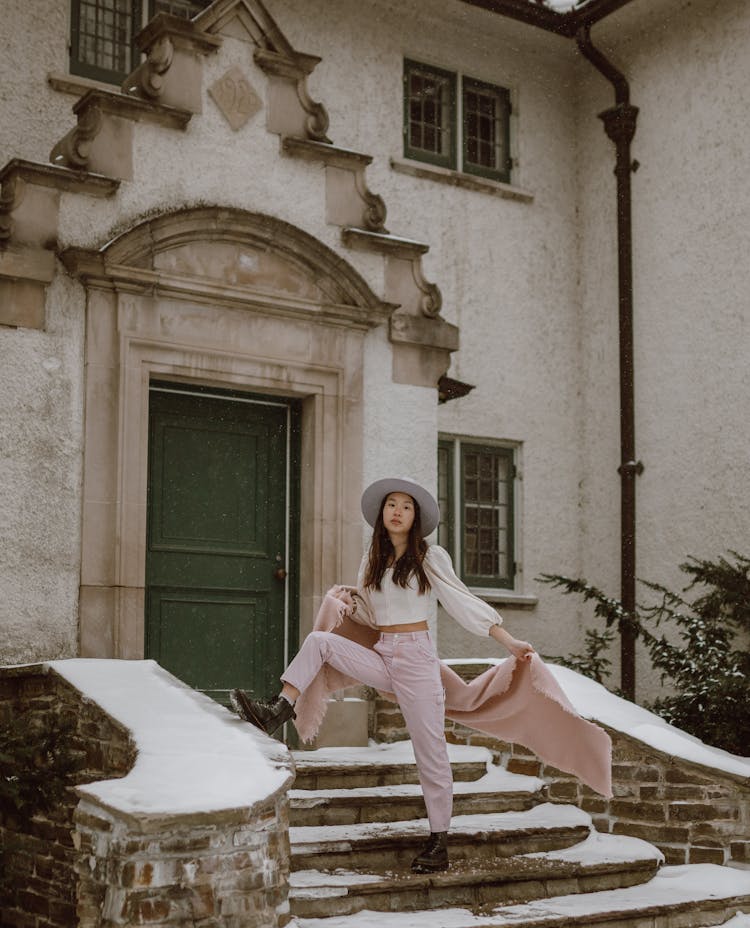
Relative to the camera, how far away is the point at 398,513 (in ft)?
21.7

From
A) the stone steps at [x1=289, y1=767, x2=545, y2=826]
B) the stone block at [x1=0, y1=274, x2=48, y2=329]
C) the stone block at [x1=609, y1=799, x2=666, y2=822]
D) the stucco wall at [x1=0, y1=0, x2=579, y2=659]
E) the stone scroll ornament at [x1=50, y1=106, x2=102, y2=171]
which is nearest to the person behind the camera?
the stone steps at [x1=289, y1=767, x2=545, y2=826]

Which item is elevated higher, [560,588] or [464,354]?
[464,354]

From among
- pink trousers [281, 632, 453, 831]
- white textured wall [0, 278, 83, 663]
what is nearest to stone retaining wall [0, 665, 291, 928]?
pink trousers [281, 632, 453, 831]

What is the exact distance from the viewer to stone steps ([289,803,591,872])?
660cm

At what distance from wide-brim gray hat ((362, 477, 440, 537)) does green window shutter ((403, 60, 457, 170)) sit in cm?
640

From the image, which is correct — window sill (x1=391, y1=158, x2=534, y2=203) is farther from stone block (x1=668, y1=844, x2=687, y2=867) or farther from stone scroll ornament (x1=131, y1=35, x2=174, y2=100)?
stone block (x1=668, y1=844, x2=687, y2=867)

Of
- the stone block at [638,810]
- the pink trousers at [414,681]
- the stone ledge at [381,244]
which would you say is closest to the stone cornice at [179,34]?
the stone ledge at [381,244]

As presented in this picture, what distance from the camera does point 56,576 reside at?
7828 mm

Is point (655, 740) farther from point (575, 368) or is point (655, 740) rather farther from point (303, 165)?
point (575, 368)

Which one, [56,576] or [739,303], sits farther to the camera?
[739,303]

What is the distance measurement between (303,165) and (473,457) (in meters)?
4.09

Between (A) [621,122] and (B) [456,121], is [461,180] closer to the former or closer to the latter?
(B) [456,121]

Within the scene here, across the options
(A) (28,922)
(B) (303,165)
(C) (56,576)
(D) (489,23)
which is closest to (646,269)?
(D) (489,23)

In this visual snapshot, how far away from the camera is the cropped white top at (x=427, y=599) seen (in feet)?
21.4
